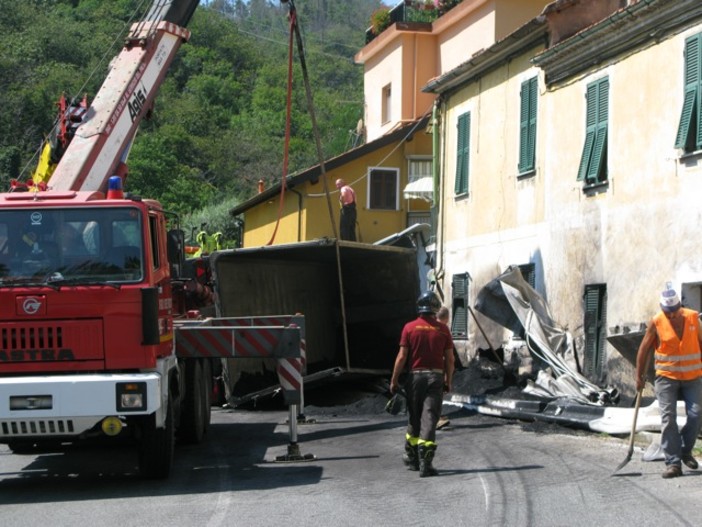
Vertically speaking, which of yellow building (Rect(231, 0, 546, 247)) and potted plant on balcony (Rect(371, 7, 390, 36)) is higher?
potted plant on balcony (Rect(371, 7, 390, 36))

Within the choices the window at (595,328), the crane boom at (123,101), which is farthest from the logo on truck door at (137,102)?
the window at (595,328)

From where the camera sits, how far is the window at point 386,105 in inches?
Answer: 1423

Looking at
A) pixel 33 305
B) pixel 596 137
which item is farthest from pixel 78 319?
pixel 596 137

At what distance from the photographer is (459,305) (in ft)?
79.5

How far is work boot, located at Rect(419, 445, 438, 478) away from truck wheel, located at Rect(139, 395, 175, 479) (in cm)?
239

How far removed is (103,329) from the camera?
10.9m

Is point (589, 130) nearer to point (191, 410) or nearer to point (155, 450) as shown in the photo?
point (191, 410)

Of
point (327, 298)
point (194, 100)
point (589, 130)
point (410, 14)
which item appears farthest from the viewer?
point (194, 100)

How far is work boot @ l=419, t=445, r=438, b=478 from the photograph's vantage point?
438 inches

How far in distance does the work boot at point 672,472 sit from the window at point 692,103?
226 inches

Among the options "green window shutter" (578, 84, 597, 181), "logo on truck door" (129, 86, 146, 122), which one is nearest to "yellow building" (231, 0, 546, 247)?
"green window shutter" (578, 84, 597, 181)

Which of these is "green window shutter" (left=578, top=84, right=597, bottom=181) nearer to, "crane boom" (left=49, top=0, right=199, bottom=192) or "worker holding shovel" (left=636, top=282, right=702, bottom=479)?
"crane boom" (left=49, top=0, right=199, bottom=192)

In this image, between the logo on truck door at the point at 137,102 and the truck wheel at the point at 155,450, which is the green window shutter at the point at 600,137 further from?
the truck wheel at the point at 155,450

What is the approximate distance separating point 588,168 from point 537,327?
2.51 meters
